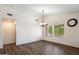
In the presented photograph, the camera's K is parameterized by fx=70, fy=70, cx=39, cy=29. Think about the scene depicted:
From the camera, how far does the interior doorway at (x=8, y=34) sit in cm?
144

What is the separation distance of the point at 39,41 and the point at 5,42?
2.37ft

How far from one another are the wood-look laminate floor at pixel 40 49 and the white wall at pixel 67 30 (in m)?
0.10

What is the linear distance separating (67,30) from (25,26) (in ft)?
2.98

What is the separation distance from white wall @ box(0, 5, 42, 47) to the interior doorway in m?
0.08

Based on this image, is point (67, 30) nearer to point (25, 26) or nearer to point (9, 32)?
point (25, 26)

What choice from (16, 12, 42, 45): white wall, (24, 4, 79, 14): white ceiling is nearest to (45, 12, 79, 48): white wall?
(24, 4, 79, 14): white ceiling

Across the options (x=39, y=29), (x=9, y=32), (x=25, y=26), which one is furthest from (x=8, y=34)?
(x=39, y=29)

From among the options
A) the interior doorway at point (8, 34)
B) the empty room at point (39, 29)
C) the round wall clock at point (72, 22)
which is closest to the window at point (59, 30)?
the empty room at point (39, 29)

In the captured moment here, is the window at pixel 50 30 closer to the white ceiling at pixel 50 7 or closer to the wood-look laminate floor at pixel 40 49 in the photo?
the wood-look laminate floor at pixel 40 49

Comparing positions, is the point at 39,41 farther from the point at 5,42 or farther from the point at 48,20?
the point at 5,42

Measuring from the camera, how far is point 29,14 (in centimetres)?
155

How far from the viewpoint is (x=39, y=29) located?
164 cm

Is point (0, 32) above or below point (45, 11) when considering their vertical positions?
below
